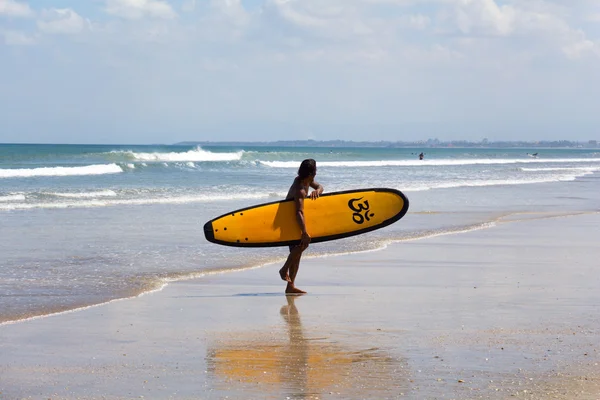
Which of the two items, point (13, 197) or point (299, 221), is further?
point (13, 197)

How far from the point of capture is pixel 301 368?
5328 mm

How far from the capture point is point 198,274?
9.55 metres

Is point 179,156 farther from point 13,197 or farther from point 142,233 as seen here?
point 142,233

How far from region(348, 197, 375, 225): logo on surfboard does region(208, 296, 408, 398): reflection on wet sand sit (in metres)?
3.14

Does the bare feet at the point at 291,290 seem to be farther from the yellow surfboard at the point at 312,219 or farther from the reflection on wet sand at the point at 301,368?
the reflection on wet sand at the point at 301,368

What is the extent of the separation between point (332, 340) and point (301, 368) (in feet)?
2.69

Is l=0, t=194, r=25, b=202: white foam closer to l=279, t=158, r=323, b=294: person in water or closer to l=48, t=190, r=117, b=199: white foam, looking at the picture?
l=48, t=190, r=117, b=199: white foam

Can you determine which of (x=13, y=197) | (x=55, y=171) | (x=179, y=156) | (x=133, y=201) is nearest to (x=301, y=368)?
(x=133, y=201)

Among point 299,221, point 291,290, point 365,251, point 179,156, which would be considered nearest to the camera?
point 291,290

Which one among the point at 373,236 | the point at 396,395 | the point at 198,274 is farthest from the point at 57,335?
the point at 373,236

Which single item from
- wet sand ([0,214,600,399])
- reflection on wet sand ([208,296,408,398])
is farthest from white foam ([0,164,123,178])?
reflection on wet sand ([208,296,408,398])

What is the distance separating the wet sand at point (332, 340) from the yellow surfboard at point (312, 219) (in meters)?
0.47

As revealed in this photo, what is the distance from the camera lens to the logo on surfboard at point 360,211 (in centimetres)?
932

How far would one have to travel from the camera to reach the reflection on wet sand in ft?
16.0
